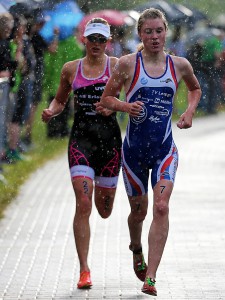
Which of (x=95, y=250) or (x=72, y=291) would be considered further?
(x=95, y=250)

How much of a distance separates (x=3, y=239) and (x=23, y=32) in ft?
21.2

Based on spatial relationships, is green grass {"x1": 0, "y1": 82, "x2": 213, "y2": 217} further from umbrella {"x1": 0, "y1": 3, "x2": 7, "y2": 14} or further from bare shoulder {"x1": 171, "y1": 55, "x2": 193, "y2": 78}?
bare shoulder {"x1": 171, "y1": 55, "x2": 193, "y2": 78}

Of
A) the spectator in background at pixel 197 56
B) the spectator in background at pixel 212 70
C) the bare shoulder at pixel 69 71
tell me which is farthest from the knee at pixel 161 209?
the spectator in background at pixel 212 70

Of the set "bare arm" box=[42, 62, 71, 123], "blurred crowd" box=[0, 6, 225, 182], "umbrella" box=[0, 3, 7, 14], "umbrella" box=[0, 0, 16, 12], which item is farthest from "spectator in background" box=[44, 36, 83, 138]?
"bare arm" box=[42, 62, 71, 123]

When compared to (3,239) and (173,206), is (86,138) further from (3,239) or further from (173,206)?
(173,206)

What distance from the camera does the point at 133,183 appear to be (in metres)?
10.2

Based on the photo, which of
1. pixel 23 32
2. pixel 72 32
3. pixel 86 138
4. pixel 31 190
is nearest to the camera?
pixel 86 138

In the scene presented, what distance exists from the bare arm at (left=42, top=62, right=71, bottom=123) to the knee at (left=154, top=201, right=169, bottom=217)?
1.43 m

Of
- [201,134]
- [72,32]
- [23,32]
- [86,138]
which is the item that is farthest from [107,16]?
[86,138]

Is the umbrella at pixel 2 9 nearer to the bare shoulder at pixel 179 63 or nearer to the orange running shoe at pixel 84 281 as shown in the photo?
the bare shoulder at pixel 179 63

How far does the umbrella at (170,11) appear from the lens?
34.3 metres

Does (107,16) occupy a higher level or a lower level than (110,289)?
higher

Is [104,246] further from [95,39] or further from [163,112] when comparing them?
[163,112]

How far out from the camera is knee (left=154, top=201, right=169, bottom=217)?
9742 millimetres
